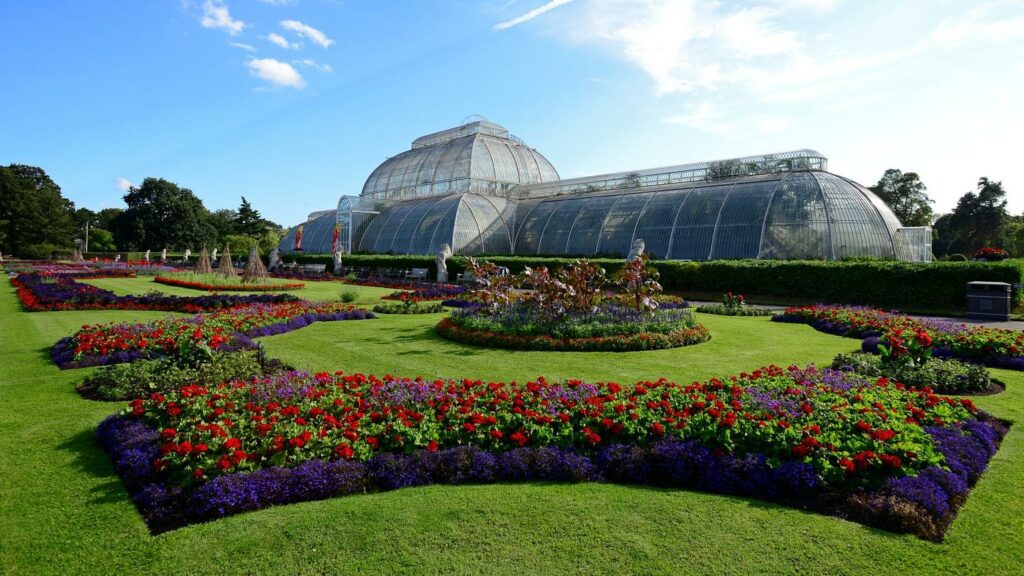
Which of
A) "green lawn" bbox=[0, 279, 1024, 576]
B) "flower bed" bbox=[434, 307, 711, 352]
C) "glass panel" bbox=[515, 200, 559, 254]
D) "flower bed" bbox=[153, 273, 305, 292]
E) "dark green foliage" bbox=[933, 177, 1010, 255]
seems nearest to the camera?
"green lawn" bbox=[0, 279, 1024, 576]

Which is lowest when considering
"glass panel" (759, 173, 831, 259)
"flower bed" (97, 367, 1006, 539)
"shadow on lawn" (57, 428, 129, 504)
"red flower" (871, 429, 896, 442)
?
"shadow on lawn" (57, 428, 129, 504)

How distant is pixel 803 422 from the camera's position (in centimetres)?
547

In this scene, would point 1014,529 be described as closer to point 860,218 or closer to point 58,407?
point 58,407

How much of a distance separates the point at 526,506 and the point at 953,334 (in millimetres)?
10755

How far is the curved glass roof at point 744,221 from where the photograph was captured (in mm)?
27953

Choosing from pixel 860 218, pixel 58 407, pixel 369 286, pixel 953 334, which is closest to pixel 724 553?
pixel 58 407

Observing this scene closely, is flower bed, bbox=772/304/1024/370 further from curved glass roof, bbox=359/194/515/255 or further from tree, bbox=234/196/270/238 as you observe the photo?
tree, bbox=234/196/270/238

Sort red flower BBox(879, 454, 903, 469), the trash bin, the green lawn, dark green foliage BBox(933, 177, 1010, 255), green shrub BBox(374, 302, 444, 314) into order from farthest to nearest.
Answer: dark green foliage BBox(933, 177, 1010, 255)
green shrub BBox(374, 302, 444, 314)
the trash bin
red flower BBox(879, 454, 903, 469)
the green lawn

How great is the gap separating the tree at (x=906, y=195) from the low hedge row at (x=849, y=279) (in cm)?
4352

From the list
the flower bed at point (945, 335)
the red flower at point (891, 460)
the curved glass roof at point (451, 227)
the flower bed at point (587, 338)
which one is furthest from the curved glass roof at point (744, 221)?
the red flower at point (891, 460)

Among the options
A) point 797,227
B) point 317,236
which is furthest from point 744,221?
point 317,236

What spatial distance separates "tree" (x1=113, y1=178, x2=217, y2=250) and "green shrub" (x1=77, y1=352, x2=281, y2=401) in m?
78.8

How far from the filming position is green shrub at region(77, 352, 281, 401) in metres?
7.43

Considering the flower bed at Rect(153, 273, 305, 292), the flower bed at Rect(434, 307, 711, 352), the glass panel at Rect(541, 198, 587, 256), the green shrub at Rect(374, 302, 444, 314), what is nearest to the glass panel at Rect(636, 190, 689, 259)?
the glass panel at Rect(541, 198, 587, 256)
